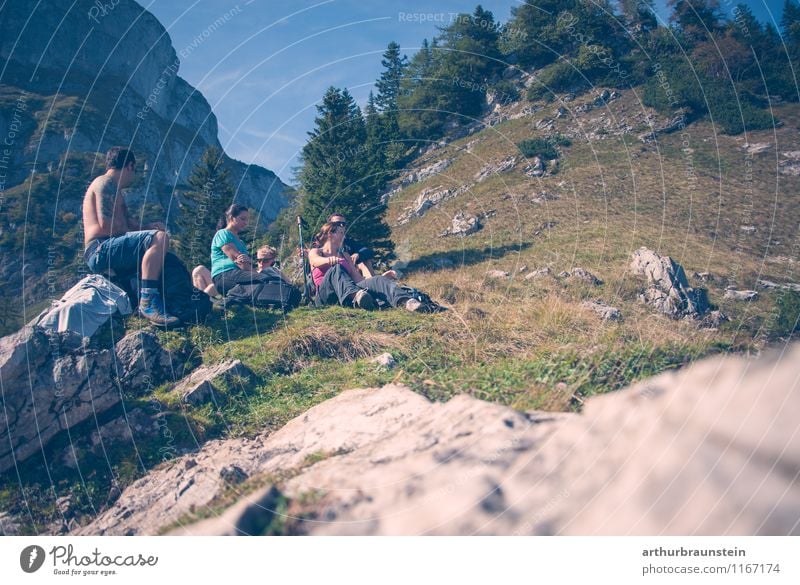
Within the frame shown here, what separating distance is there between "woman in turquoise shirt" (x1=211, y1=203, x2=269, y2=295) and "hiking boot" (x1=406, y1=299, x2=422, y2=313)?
2.61 metres

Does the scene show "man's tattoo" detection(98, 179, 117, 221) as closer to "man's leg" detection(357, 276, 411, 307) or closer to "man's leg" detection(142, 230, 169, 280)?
"man's leg" detection(142, 230, 169, 280)

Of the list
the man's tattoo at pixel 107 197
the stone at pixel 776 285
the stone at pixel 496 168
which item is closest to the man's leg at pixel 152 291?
the man's tattoo at pixel 107 197

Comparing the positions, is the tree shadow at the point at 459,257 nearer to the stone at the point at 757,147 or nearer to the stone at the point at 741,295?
the stone at the point at 741,295

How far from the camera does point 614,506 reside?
3.59 meters

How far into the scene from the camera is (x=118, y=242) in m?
7.84

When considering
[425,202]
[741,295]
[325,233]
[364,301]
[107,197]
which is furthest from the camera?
[425,202]

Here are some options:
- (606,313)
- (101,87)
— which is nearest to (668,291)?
(606,313)

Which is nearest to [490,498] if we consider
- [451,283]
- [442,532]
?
[442,532]

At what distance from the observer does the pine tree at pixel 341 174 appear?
19469mm

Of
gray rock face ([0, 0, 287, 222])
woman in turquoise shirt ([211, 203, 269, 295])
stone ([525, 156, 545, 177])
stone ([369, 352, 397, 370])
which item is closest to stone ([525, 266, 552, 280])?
woman in turquoise shirt ([211, 203, 269, 295])

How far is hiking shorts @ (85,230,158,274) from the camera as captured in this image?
7805 mm

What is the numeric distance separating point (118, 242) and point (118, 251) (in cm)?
14

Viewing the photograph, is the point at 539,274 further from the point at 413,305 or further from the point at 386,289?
the point at 413,305

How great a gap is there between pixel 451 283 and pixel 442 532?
932 centimetres
